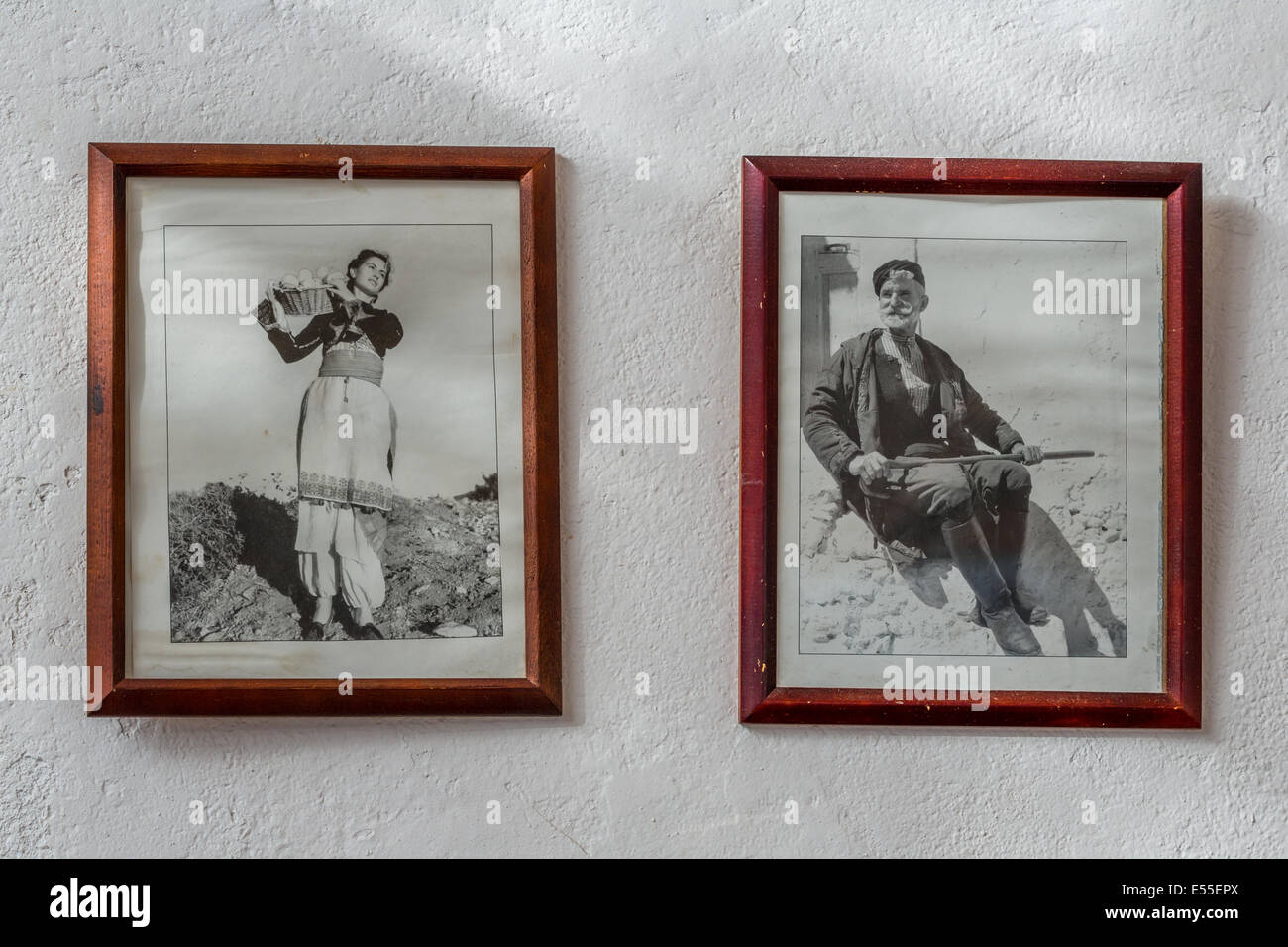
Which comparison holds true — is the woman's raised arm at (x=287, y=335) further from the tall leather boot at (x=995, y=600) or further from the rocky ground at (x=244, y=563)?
the tall leather boot at (x=995, y=600)

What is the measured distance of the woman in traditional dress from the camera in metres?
1.17

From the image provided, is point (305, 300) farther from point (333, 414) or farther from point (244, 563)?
point (244, 563)

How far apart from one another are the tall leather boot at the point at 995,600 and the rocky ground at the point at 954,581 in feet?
0.05

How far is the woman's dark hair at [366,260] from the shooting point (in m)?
1.18

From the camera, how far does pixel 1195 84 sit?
1.22 m

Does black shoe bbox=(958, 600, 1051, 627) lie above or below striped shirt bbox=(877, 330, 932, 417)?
below

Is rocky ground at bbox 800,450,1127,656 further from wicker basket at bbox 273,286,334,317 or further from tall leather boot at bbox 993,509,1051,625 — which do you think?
wicker basket at bbox 273,286,334,317

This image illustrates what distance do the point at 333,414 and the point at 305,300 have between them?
162 millimetres

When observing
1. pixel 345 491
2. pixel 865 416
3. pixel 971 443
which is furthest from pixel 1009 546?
pixel 345 491

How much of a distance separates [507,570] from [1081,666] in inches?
32.0

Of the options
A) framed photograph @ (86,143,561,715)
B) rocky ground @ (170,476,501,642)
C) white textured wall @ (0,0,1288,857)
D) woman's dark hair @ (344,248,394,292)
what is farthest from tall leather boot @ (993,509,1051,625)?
woman's dark hair @ (344,248,394,292)

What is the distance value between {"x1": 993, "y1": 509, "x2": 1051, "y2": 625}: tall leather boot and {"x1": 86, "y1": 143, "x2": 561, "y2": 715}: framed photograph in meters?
0.62
